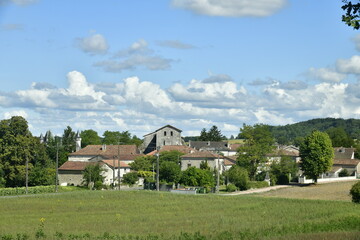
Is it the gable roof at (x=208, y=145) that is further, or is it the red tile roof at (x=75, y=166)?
the gable roof at (x=208, y=145)

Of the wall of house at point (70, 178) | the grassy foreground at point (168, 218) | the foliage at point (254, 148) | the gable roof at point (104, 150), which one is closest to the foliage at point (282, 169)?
the foliage at point (254, 148)

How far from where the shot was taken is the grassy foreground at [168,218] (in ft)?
100

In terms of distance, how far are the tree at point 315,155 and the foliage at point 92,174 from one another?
3471cm

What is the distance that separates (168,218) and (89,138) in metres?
134

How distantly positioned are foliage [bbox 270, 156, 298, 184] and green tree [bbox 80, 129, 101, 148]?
7748 cm

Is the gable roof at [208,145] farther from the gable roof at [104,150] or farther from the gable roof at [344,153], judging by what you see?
the gable roof at [104,150]

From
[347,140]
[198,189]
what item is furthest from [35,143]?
[347,140]

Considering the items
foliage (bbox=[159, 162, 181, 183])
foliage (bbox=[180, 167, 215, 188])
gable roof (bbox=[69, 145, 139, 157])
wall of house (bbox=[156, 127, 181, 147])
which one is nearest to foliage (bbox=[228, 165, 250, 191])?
foliage (bbox=[180, 167, 215, 188])

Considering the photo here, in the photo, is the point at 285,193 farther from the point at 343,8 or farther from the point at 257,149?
the point at 343,8

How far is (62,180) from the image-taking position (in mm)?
101688

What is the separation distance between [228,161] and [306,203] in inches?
2765

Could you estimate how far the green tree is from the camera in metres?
171

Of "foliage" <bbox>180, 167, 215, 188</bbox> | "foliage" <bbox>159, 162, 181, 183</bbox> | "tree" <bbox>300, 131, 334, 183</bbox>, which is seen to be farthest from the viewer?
"tree" <bbox>300, 131, 334, 183</bbox>

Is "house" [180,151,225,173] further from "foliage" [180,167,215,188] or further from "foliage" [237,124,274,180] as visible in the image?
"foliage" [180,167,215,188]
